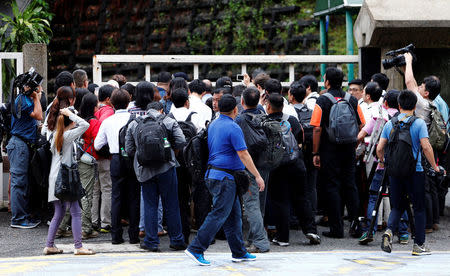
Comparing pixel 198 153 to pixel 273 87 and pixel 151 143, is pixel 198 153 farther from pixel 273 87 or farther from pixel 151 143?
pixel 273 87

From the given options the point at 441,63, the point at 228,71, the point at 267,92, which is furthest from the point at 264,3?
the point at 267,92

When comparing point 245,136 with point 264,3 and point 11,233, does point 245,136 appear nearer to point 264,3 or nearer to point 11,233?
point 11,233

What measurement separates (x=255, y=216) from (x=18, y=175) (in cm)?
337

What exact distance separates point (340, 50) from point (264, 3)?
7.41 ft

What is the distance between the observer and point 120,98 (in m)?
9.16

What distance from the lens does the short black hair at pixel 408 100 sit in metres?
8.35

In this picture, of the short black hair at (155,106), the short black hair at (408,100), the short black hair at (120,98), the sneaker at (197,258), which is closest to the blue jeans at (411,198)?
the short black hair at (408,100)

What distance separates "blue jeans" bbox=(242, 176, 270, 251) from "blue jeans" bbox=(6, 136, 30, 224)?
10.4ft

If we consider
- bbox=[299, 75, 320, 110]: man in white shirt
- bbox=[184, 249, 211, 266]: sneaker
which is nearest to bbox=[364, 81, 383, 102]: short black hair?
bbox=[299, 75, 320, 110]: man in white shirt

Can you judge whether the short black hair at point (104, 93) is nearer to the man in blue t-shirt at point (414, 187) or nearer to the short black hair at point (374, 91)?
the short black hair at point (374, 91)

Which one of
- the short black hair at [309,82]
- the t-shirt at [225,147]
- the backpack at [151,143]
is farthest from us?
the short black hair at [309,82]

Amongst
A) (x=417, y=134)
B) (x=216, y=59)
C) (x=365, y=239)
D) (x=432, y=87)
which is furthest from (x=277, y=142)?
(x=216, y=59)

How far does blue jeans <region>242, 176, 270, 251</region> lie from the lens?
853 centimetres

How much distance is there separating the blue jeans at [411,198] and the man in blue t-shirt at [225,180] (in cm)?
156
